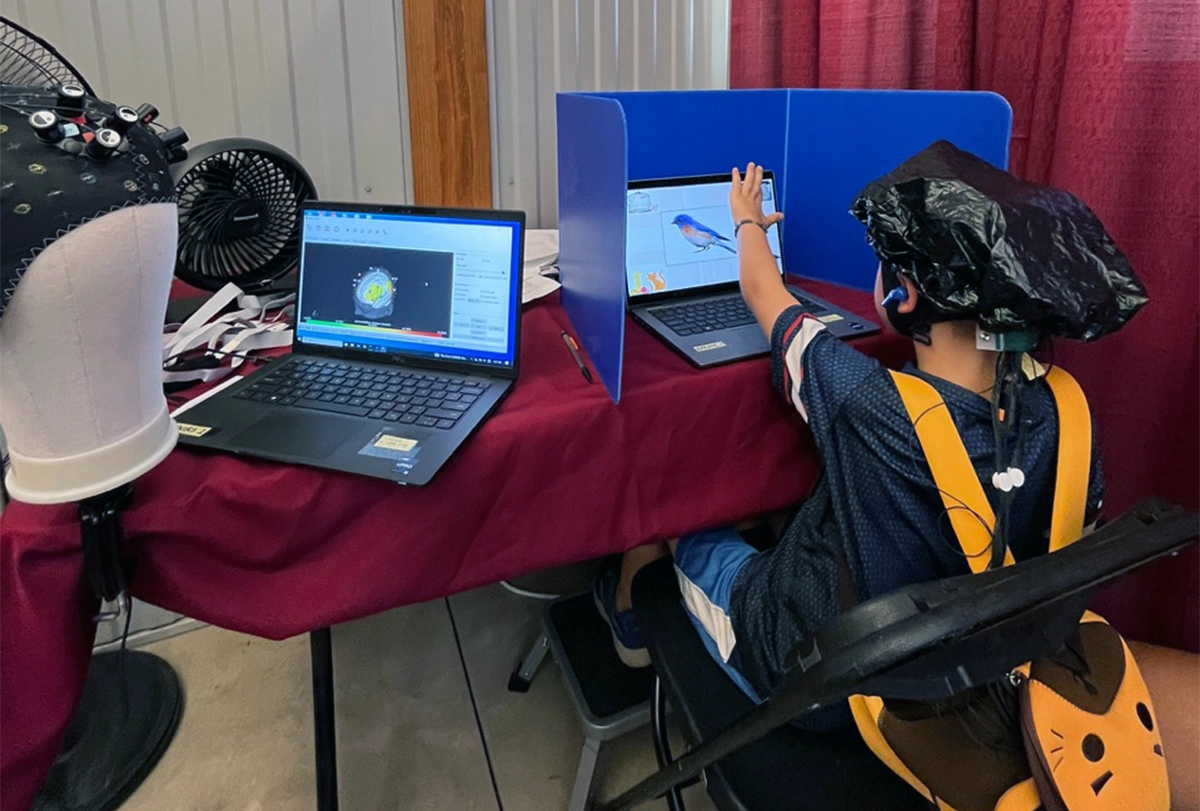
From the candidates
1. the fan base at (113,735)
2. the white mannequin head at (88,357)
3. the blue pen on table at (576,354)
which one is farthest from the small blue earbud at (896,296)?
the fan base at (113,735)

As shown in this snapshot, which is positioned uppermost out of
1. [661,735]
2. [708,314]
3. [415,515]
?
[708,314]

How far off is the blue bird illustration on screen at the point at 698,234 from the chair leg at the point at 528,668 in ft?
2.44

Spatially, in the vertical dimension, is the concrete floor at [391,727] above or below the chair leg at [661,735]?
below

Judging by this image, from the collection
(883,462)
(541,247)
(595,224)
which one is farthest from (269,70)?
(883,462)

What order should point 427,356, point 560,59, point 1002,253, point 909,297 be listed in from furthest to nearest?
point 560,59 → point 427,356 → point 909,297 → point 1002,253

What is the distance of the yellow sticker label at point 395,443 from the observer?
79 cm

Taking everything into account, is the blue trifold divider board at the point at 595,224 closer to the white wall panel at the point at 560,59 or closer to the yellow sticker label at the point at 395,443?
the yellow sticker label at the point at 395,443

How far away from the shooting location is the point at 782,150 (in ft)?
4.75

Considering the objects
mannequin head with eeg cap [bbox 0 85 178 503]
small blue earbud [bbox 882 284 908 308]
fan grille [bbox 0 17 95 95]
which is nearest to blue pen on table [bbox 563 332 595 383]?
small blue earbud [bbox 882 284 908 308]

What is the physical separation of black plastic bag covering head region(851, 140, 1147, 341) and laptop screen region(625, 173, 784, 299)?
0.43 meters

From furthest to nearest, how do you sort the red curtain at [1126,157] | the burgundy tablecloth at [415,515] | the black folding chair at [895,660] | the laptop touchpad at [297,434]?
1. the red curtain at [1126,157]
2. the laptop touchpad at [297,434]
3. the burgundy tablecloth at [415,515]
4. the black folding chair at [895,660]

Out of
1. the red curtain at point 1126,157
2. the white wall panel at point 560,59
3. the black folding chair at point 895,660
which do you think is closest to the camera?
the black folding chair at point 895,660

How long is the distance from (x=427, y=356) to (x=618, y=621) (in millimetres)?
521

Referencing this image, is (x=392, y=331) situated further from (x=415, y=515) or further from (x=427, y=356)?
(x=415, y=515)
